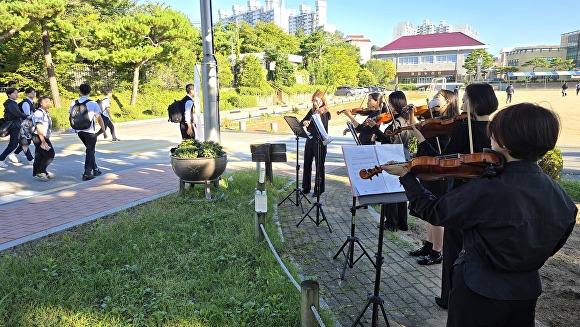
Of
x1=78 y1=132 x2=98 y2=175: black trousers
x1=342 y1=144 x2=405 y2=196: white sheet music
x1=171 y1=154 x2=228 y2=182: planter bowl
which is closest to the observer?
x1=342 y1=144 x2=405 y2=196: white sheet music

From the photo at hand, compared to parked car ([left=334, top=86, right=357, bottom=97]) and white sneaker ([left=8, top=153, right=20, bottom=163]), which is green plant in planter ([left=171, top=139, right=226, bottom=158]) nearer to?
white sneaker ([left=8, top=153, right=20, bottom=163])

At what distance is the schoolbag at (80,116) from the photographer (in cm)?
796

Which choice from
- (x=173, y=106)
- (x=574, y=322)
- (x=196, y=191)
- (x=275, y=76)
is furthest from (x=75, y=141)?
(x=275, y=76)

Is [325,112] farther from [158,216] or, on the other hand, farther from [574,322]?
[574,322]

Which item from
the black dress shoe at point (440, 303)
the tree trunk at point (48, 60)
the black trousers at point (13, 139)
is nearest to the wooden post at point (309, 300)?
the black dress shoe at point (440, 303)

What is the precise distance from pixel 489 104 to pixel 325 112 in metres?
3.99

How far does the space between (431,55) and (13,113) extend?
97.5m

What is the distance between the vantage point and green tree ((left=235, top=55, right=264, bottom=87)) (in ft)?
125

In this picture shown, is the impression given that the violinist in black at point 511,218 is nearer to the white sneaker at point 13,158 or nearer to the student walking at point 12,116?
the student walking at point 12,116

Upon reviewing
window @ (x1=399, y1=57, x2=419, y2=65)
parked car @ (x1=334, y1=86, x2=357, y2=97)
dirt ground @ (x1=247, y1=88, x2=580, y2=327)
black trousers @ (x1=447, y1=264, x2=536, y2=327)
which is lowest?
dirt ground @ (x1=247, y1=88, x2=580, y2=327)

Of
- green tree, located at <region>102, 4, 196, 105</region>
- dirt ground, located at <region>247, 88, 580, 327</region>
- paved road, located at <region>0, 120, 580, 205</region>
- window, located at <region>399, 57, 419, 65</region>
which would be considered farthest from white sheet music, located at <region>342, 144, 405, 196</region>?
window, located at <region>399, 57, 419, 65</region>

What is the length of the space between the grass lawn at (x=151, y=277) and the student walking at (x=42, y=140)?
3644 mm

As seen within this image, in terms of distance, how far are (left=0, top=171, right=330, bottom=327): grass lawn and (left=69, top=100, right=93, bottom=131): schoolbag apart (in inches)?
126

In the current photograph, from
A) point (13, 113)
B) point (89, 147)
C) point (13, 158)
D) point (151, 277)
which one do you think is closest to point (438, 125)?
point (151, 277)
